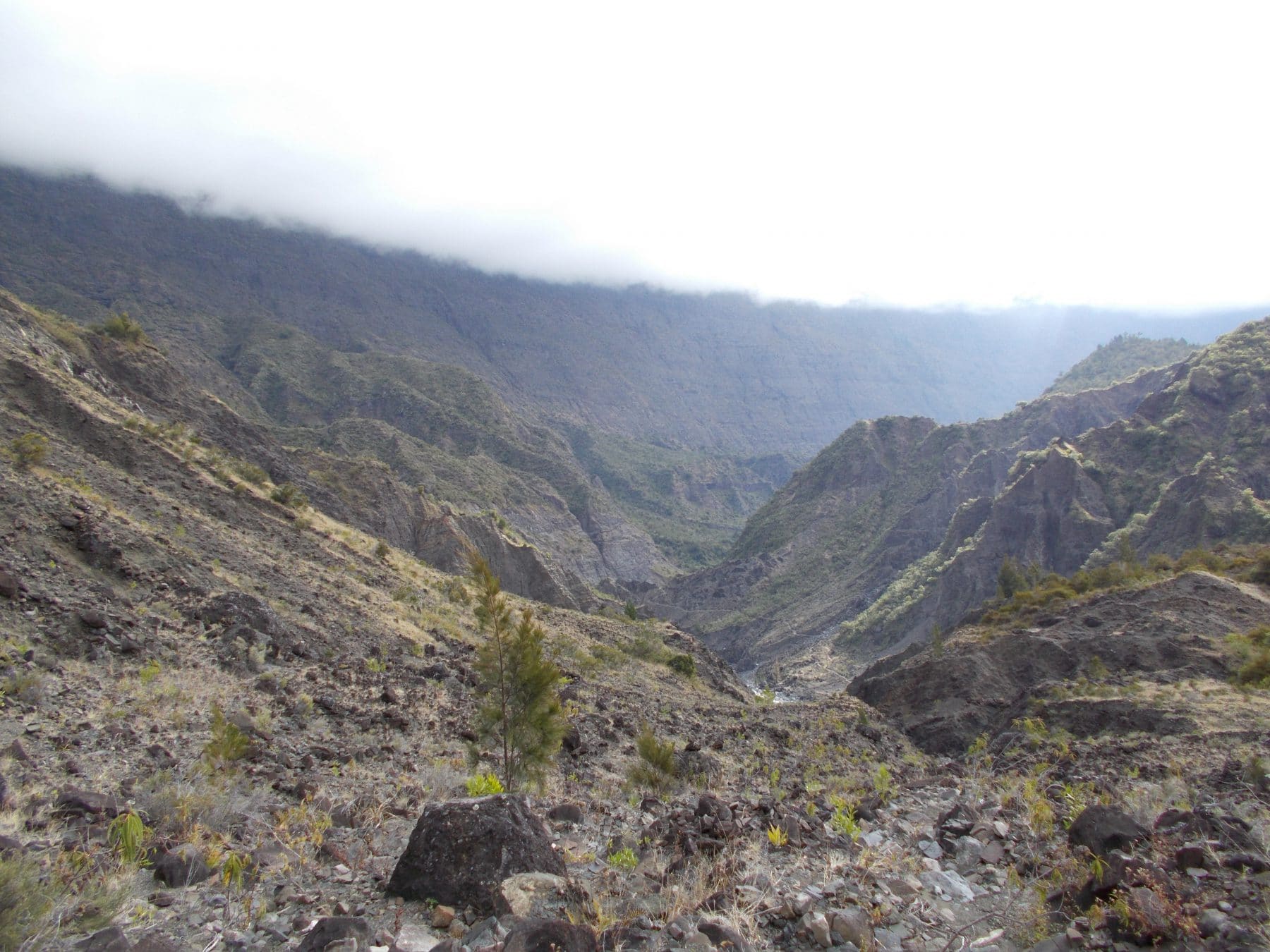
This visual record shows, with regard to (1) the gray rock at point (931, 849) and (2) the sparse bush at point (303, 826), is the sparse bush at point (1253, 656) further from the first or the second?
(2) the sparse bush at point (303, 826)

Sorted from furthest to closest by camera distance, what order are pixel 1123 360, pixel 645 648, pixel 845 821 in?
1. pixel 1123 360
2. pixel 645 648
3. pixel 845 821

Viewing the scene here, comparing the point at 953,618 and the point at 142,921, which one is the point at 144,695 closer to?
the point at 142,921

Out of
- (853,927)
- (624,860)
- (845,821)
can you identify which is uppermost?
(853,927)

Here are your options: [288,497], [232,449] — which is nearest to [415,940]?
[288,497]

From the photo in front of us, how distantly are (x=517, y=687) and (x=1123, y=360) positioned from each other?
22611 centimetres

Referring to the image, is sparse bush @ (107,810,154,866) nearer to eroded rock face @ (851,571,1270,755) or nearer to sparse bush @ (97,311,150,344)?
eroded rock face @ (851,571,1270,755)

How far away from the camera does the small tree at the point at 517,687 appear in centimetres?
1089

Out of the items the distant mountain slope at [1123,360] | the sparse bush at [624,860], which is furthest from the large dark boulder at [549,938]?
the distant mountain slope at [1123,360]

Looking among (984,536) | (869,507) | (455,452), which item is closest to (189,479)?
(984,536)

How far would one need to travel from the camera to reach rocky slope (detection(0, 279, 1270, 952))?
223 inches

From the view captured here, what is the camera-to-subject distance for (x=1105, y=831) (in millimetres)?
7238

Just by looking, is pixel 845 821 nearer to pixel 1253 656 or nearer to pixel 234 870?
pixel 234 870

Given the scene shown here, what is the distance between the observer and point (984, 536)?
9225 cm

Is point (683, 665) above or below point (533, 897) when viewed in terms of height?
below
